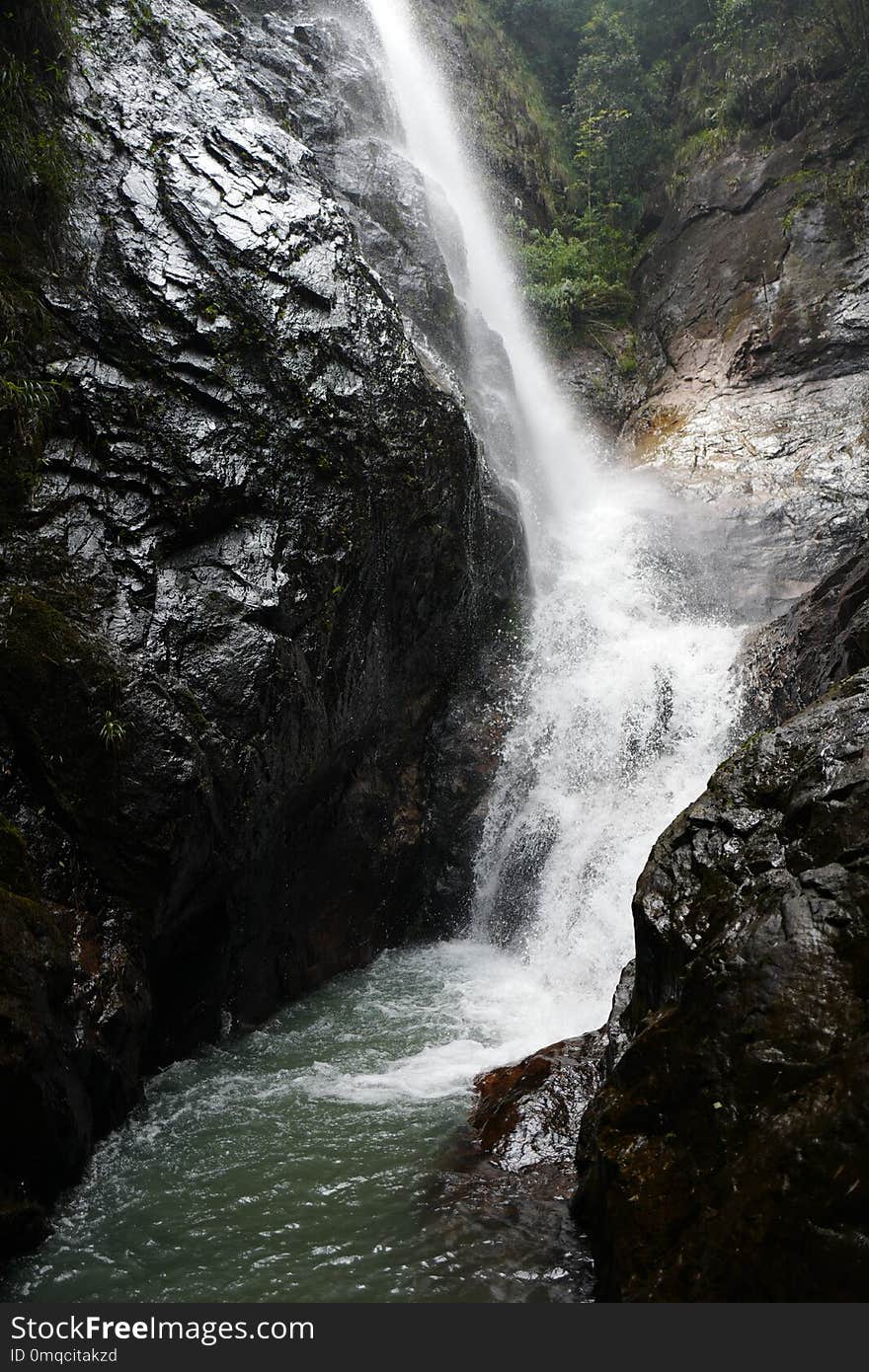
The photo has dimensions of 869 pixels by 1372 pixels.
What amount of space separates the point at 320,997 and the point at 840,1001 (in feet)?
19.7

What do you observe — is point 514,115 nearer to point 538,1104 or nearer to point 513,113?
point 513,113

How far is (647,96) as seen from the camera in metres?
19.5

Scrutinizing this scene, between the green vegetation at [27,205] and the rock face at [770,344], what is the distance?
30.3 ft

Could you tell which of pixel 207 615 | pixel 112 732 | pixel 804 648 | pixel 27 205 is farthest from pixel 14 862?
pixel 804 648

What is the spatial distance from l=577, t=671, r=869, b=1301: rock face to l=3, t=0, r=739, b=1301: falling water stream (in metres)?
0.74

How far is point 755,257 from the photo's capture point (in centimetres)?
1592

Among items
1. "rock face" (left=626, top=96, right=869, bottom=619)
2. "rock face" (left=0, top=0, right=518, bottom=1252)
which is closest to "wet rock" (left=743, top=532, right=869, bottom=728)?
"rock face" (left=626, top=96, right=869, bottom=619)

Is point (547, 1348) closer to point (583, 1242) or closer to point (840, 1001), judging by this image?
point (583, 1242)

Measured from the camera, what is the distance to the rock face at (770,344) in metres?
12.5

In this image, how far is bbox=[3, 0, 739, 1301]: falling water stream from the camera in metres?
3.92

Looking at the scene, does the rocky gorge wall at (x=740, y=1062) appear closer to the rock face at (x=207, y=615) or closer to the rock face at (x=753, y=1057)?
the rock face at (x=753, y=1057)

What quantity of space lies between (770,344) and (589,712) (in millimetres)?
8474

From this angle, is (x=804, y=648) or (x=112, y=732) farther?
(x=804, y=648)

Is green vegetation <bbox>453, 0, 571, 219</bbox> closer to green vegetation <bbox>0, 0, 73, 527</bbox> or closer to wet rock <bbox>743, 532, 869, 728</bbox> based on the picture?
green vegetation <bbox>0, 0, 73, 527</bbox>
